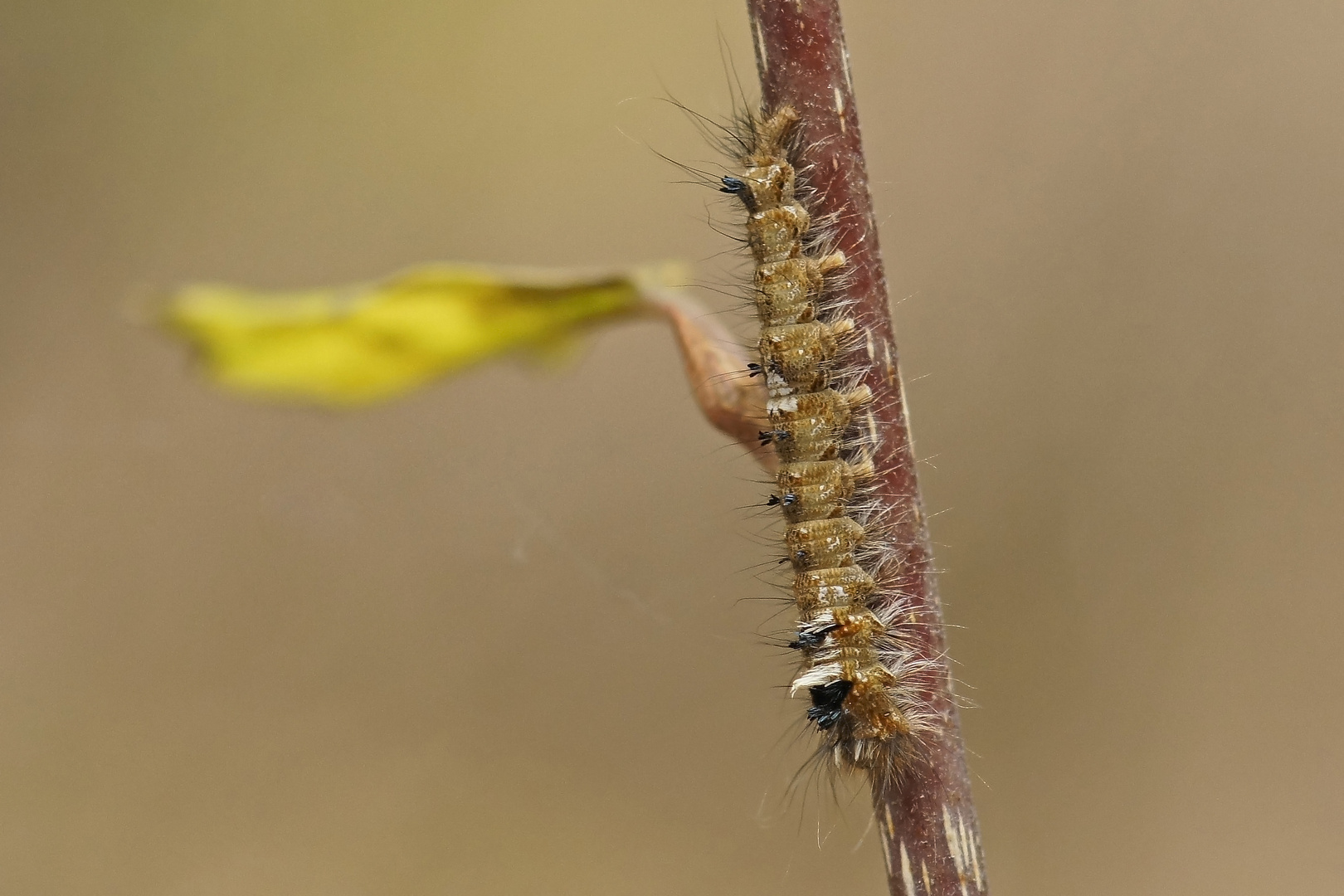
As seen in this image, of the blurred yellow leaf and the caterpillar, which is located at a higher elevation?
the blurred yellow leaf

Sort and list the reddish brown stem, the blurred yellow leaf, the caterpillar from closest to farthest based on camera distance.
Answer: the reddish brown stem → the blurred yellow leaf → the caterpillar

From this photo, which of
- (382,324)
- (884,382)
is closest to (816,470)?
(884,382)

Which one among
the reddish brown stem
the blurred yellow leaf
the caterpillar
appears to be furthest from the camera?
the caterpillar

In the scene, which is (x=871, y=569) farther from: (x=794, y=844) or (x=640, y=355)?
(x=640, y=355)

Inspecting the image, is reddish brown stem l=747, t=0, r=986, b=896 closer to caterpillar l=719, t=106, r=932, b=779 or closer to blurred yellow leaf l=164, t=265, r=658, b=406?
caterpillar l=719, t=106, r=932, b=779

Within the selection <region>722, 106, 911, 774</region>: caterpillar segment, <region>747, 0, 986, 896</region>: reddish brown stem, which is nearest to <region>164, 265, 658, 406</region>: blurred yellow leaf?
<region>722, 106, 911, 774</region>: caterpillar segment

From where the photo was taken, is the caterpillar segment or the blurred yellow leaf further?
the caterpillar segment
